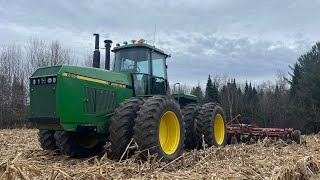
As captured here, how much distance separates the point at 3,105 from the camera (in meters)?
34.6

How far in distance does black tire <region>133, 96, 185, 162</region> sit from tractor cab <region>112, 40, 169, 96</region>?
1.21 m

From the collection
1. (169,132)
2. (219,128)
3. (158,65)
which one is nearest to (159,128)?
(169,132)

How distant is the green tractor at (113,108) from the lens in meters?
7.42

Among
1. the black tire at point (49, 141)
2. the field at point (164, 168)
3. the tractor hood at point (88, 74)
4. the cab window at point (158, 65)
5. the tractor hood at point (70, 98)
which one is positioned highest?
the cab window at point (158, 65)

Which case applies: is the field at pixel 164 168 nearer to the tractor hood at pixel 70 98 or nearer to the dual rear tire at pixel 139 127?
the dual rear tire at pixel 139 127

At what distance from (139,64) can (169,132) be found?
6.51 ft

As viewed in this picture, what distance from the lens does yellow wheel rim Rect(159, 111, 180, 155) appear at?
8.45 metres

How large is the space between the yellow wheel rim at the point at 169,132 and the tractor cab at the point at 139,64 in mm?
1133

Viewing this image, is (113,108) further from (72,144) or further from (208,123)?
(208,123)

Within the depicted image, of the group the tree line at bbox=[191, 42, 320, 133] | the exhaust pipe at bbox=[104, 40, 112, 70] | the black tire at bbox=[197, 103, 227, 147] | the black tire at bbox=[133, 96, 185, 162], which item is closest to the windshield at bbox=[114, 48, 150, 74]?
the exhaust pipe at bbox=[104, 40, 112, 70]

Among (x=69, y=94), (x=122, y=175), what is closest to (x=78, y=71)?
(x=69, y=94)

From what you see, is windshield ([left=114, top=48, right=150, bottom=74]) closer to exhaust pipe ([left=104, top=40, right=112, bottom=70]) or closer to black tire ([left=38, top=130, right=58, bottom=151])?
exhaust pipe ([left=104, top=40, right=112, bottom=70])

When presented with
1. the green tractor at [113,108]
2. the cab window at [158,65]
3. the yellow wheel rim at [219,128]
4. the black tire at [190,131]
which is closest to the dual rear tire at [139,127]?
the green tractor at [113,108]

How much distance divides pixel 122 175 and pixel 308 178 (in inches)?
148
